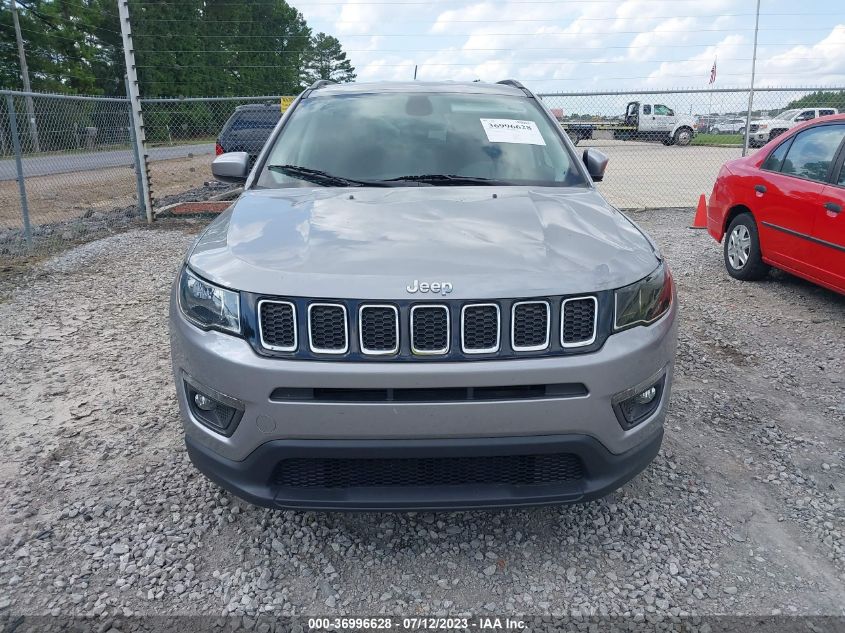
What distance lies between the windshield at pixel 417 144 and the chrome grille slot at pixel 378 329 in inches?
48.3

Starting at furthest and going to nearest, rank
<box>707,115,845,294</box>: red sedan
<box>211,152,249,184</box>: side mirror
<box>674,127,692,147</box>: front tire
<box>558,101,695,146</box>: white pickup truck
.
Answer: <box>674,127,692,147</box>: front tire → <box>558,101,695,146</box>: white pickup truck → <box>707,115,845,294</box>: red sedan → <box>211,152,249,184</box>: side mirror

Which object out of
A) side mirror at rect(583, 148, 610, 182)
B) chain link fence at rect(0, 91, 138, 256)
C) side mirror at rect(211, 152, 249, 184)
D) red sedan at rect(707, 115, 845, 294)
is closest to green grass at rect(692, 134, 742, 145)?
red sedan at rect(707, 115, 845, 294)

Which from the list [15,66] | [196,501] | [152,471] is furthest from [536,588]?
[15,66]

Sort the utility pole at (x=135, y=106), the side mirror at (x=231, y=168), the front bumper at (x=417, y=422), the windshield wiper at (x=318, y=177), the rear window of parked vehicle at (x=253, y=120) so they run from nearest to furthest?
the front bumper at (x=417, y=422), the windshield wiper at (x=318, y=177), the side mirror at (x=231, y=168), the utility pole at (x=135, y=106), the rear window of parked vehicle at (x=253, y=120)

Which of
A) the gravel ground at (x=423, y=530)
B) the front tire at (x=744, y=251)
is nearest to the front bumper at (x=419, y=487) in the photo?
the gravel ground at (x=423, y=530)

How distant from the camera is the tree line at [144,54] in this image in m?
35.3

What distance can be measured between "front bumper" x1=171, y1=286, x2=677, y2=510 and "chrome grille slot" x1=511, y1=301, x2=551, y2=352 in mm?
52

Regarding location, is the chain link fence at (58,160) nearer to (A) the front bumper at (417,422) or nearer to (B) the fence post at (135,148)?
(B) the fence post at (135,148)

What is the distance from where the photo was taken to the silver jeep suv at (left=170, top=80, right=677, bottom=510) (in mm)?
2104

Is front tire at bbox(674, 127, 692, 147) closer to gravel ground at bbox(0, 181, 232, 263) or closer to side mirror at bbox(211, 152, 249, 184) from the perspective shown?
gravel ground at bbox(0, 181, 232, 263)

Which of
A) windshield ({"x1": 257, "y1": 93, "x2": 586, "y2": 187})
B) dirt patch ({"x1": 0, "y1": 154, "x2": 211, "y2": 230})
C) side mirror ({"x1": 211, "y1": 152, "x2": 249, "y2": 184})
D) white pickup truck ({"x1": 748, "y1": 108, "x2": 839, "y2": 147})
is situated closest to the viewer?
windshield ({"x1": 257, "y1": 93, "x2": 586, "y2": 187})

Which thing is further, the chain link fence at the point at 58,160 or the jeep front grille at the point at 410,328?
the chain link fence at the point at 58,160

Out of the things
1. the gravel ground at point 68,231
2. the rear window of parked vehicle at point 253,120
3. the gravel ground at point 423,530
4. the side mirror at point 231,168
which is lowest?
the gravel ground at point 423,530

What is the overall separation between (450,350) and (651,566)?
1209mm
